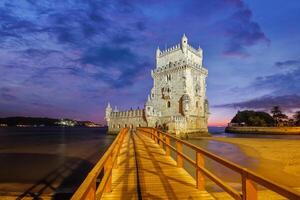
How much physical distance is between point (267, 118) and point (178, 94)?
85712mm

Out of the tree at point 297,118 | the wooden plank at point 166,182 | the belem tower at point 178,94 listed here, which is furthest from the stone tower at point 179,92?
the tree at point 297,118

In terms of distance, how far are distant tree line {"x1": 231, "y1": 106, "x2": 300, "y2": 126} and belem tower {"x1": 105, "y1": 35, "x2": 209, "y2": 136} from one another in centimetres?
6320

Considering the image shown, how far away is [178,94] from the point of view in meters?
54.9

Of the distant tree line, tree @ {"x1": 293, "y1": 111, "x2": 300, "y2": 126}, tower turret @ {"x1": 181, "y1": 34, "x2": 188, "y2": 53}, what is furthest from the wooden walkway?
tree @ {"x1": 293, "y1": 111, "x2": 300, "y2": 126}

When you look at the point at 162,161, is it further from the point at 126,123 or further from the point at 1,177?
the point at 126,123

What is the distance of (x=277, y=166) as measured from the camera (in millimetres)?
20203

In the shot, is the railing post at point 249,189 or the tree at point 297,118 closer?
the railing post at point 249,189

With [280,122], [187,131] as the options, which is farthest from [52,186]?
[280,122]

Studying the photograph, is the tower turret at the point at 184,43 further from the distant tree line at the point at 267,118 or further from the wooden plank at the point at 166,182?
the distant tree line at the point at 267,118

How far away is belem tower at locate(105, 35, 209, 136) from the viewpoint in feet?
175

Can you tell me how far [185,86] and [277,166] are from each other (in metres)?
34.3

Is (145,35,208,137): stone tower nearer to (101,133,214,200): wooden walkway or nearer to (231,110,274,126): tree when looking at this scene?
(101,133,214,200): wooden walkway

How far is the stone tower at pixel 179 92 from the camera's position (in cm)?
5328

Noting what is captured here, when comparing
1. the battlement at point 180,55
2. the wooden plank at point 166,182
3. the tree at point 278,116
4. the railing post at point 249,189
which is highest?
the battlement at point 180,55
